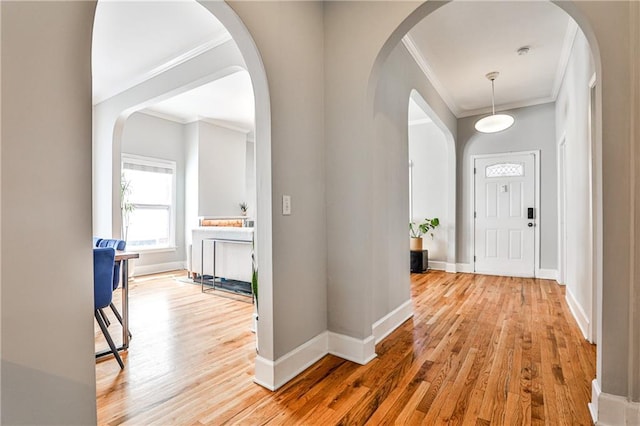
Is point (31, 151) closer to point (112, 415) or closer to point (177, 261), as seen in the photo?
point (112, 415)

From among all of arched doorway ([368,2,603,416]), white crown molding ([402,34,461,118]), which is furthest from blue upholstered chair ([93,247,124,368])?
white crown molding ([402,34,461,118])

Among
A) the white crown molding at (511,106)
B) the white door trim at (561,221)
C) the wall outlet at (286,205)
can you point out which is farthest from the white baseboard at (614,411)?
the white crown molding at (511,106)

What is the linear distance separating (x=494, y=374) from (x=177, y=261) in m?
5.69

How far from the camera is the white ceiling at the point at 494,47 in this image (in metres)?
2.98

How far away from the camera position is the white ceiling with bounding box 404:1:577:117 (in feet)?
9.78

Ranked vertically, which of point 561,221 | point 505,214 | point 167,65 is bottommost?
point 561,221

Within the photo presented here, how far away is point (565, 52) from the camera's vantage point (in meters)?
3.65

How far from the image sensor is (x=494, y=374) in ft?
6.88

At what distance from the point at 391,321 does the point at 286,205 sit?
1603 millimetres

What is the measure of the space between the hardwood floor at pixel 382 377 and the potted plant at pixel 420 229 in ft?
7.84

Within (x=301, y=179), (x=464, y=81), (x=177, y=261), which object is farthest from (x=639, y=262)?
(x=177, y=261)

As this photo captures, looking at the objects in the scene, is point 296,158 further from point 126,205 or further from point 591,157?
point 126,205

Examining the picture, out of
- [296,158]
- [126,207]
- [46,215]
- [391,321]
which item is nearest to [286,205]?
[296,158]

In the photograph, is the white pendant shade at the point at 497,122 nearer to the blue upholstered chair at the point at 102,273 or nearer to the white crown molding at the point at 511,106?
the white crown molding at the point at 511,106
